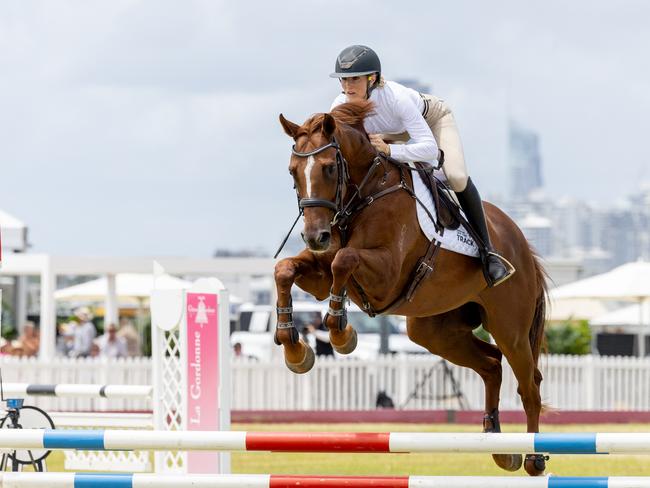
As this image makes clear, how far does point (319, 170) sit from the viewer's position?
20.4 feet

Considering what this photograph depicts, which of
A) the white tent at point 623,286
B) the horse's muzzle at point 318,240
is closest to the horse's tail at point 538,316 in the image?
the horse's muzzle at point 318,240

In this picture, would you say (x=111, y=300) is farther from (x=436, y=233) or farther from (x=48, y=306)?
(x=436, y=233)

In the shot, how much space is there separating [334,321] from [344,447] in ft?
2.43

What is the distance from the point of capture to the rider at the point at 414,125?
6.70 m

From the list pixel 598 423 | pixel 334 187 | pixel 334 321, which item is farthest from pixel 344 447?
pixel 598 423

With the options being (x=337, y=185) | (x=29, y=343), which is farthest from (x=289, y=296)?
(x=29, y=343)

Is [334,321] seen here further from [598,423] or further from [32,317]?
[32,317]

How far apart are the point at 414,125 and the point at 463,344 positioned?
168cm

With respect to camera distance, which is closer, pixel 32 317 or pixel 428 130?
pixel 428 130

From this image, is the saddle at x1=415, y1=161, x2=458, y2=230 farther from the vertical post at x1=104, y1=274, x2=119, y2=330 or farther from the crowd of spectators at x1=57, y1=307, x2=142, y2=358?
the vertical post at x1=104, y1=274, x2=119, y2=330

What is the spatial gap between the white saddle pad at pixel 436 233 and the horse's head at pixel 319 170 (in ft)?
1.84

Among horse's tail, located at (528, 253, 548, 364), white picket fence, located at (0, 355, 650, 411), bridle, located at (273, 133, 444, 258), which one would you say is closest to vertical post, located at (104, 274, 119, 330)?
white picket fence, located at (0, 355, 650, 411)

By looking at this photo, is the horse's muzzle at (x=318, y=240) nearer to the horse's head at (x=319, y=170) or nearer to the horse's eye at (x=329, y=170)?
the horse's head at (x=319, y=170)

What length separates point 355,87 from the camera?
22.1 feet
